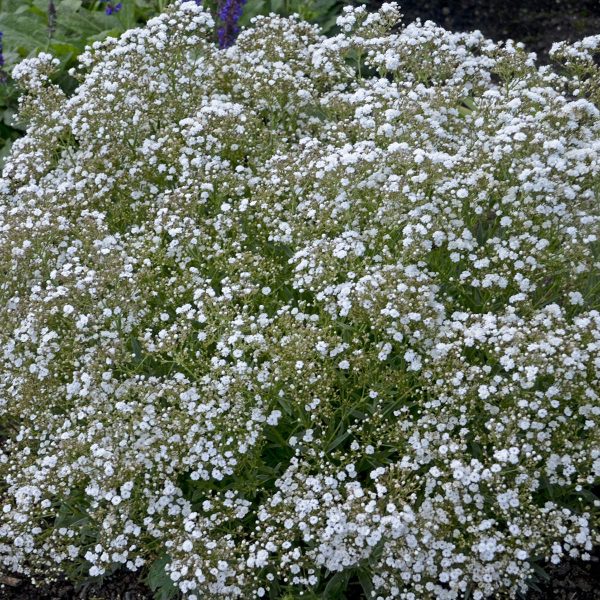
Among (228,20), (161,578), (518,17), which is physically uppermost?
(228,20)

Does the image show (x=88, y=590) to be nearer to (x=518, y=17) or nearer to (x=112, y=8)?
(x=112, y=8)

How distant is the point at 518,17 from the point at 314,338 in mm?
9513

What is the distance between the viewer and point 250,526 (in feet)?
19.6

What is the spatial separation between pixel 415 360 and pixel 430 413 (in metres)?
0.35

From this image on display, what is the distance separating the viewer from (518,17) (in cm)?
1349

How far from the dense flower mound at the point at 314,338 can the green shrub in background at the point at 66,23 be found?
3373mm

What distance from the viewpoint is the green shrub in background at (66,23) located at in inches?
429

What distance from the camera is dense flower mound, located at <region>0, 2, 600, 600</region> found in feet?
17.6

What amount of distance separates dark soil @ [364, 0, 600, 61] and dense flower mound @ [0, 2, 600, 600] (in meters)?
5.84

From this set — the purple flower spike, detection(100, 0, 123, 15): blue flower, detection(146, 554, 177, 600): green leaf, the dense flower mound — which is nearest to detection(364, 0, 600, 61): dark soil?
the purple flower spike

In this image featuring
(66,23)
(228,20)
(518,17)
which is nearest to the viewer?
(228,20)

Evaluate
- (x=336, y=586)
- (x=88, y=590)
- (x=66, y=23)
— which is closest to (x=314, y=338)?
(x=336, y=586)

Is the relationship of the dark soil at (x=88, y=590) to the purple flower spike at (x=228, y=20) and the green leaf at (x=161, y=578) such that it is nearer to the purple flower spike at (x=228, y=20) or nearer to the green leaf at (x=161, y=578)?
the green leaf at (x=161, y=578)

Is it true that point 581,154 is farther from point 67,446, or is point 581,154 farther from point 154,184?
point 67,446
